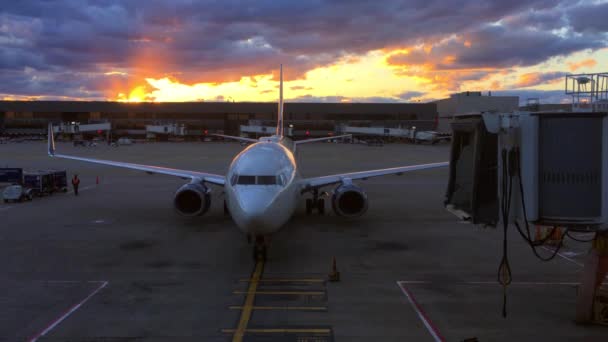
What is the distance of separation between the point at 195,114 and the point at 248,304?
14489 centimetres

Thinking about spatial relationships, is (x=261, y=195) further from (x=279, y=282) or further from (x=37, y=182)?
(x=37, y=182)

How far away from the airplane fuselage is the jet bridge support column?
9546 mm

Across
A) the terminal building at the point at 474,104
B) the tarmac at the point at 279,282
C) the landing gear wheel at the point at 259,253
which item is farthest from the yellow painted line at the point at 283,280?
the terminal building at the point at 474,104

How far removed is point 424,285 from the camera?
1509 centimetres

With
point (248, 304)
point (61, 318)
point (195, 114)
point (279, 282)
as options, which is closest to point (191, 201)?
point (279, 282)

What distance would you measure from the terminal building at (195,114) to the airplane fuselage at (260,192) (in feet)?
419

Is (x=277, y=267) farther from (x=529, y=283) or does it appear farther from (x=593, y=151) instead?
(x=593, y=151)

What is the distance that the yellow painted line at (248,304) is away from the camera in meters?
11.4

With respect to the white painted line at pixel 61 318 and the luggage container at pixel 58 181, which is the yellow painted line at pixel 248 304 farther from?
the luggage container at pixel 58 181

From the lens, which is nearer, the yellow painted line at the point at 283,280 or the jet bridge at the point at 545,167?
the jet bridge at the point at 545,167

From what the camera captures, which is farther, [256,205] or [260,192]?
[260,192]

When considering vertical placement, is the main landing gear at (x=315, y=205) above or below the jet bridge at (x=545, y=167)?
below

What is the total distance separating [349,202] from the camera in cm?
2338

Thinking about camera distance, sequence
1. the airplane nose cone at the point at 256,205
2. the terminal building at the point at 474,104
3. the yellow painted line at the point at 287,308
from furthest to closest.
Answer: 1. the terminal building at the point at 474,104
2. the airplane nose cone at the point at 256,205
3. the yellow painted line at the point at 287,308
